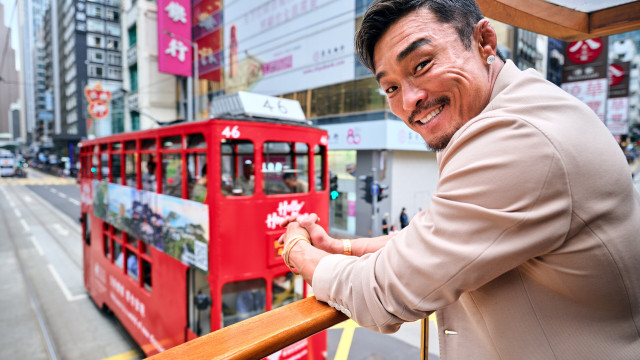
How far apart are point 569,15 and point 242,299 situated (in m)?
4.25

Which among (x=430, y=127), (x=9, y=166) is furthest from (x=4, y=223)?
(x=9, y=166)

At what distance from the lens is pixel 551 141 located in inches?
25.7

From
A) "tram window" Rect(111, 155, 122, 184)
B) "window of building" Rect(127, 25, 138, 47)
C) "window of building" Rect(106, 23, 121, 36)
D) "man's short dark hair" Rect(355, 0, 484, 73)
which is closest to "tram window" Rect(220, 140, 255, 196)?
"tram window" Rect(111, 155, 122, 184)

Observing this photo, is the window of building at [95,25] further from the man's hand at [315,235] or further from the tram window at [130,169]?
the man's hand at [315,235]

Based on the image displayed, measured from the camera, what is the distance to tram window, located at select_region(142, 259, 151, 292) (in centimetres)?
556

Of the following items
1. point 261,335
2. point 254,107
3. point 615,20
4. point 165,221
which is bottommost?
point 165,221

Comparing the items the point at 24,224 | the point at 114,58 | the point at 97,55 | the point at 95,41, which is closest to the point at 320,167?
the point at 24,224

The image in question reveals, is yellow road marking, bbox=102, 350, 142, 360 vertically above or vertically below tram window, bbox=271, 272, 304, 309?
below

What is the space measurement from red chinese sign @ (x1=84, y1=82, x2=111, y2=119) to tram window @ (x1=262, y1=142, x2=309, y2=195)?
17569 mm

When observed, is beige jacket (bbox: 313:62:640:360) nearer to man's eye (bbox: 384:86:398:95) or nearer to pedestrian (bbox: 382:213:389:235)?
man's eye (bbox: 384:86:398:95)

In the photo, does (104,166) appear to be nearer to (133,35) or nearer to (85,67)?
(133,35)

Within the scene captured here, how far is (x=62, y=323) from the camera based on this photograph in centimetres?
749

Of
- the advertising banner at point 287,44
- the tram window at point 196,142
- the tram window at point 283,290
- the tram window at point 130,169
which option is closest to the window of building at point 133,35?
the advertising banner at point 287,44

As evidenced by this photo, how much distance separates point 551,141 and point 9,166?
53.7 metres
